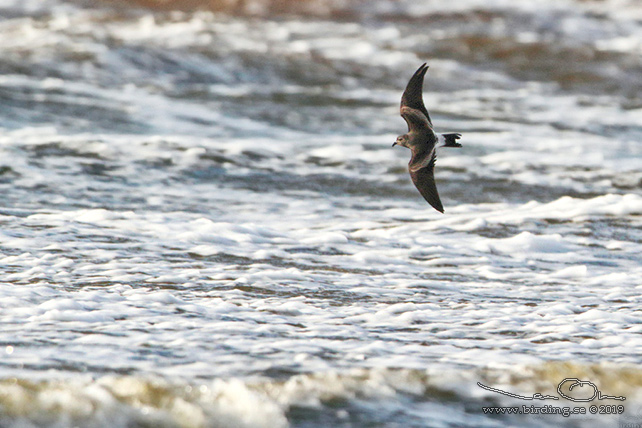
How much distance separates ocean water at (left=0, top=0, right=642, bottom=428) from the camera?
11.9ft

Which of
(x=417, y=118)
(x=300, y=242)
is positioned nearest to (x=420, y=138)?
(x=417, y=118)

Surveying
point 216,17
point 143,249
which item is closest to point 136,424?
point 143,249

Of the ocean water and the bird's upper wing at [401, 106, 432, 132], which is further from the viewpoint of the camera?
the bird's upper wing at [401, 106, 432, 132]

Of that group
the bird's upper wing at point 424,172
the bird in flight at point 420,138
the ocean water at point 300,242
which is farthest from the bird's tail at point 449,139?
the ocean water at point 300,242

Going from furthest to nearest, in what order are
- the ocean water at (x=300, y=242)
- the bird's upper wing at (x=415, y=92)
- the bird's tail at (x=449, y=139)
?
the bird's upper wing at (x=415, y=92) → the bird's tail at (x=449, y=139) → the ocean water at (x=300, y=242)

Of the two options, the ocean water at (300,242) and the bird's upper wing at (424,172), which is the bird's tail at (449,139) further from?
the ocean water at (300,242)

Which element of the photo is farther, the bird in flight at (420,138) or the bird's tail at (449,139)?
the bird in flight at (420,138)

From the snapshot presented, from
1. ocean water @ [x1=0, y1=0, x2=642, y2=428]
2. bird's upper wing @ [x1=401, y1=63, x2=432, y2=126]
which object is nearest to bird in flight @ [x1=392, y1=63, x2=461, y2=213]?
bird's upper wing @ [x1=401, y1=63, x2=432, y2=126]

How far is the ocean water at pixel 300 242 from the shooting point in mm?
3619

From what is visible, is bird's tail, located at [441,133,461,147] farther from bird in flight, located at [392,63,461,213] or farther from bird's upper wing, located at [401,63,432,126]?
bird's upper wing, located at [401,63,432,126]

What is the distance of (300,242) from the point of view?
19.5 feet

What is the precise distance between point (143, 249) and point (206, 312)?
1209mm

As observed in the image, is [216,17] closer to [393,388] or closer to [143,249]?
[143,249]

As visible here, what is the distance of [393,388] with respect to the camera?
3664 millimetres
